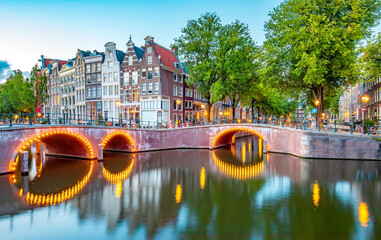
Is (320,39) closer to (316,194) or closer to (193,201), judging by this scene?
(316,194)

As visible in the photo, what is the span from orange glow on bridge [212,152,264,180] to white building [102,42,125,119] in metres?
27.9

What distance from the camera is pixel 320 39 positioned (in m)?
24.8

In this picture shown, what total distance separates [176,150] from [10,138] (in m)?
18.3

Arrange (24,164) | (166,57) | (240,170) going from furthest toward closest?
1. (166,57)
2. (240,170)
3. (24,164)

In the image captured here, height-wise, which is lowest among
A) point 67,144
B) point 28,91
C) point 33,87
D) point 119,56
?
point 67,144

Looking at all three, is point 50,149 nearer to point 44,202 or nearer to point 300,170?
point 44,202

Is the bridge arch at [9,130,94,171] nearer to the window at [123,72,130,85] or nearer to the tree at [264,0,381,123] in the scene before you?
the window at [123,72,130,85]

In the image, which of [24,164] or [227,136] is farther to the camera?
[227,136]

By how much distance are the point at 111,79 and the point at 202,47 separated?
64.1ft

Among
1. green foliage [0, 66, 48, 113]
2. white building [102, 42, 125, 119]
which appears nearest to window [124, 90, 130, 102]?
white building [102, 42, 125, 119]

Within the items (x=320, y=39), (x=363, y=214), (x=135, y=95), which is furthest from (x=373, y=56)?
(x=135, y=95)

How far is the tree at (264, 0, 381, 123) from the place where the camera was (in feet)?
81.3

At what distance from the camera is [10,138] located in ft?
59.5

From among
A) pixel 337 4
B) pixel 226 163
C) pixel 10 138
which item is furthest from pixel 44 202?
pixel 337 4
